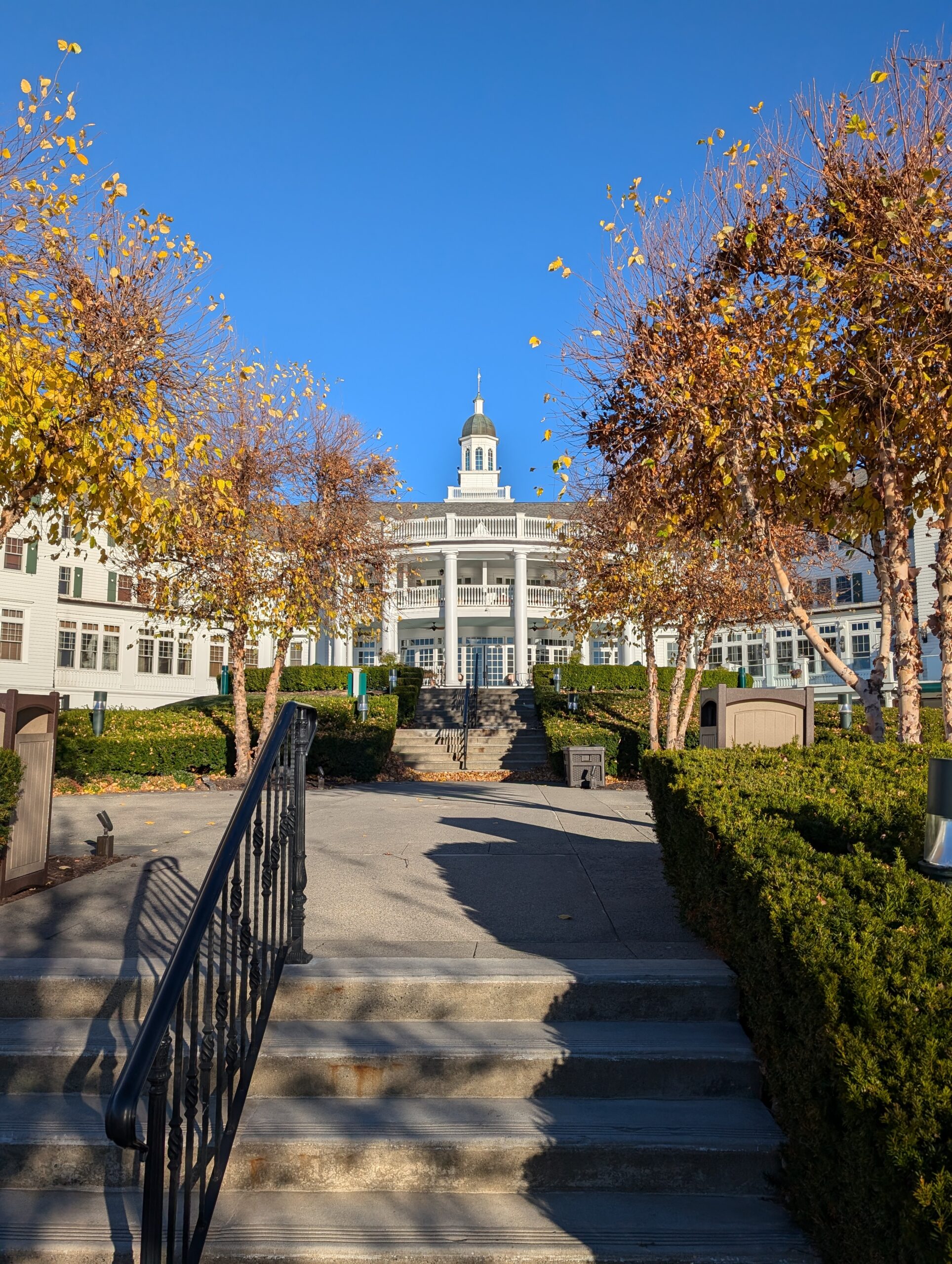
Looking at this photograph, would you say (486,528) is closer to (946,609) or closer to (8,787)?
(946,609)

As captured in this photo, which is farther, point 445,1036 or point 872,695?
point 872,695

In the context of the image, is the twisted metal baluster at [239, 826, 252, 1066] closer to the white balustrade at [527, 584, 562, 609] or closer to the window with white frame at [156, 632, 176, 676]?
the window with white frame at [156, 632, 176, 676]

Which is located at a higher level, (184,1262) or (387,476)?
(387,476)

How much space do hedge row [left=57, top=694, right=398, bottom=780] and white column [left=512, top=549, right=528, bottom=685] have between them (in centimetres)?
1716

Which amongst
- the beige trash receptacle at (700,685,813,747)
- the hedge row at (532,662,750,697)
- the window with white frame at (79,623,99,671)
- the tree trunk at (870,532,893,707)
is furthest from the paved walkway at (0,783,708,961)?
the window with white frame at (79,623,99,671)

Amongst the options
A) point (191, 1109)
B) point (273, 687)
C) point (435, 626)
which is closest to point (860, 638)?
point (435, 626)

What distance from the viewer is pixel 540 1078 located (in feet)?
11.7

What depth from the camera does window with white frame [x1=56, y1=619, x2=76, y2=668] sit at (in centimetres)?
3095

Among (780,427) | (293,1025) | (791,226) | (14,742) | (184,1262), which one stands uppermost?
(791,226)

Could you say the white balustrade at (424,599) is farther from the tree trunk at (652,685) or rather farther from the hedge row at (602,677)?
the tree trunk at (652,685)

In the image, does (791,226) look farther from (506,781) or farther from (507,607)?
(507,607)

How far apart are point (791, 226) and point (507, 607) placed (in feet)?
105

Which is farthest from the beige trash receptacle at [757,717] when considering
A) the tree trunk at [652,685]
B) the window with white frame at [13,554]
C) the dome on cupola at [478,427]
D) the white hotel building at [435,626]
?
the dome on cupola at [478,427]

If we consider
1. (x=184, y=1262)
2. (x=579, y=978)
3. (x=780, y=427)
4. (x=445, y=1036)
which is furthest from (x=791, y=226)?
(x=184, y=1262)
